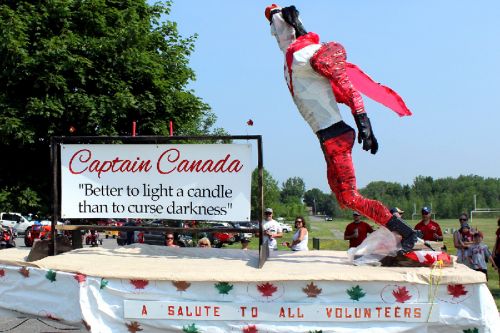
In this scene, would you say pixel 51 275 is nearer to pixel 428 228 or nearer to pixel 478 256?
pixel 428 228

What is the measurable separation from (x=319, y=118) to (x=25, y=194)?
9.07m

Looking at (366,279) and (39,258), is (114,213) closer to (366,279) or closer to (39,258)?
(39,258)

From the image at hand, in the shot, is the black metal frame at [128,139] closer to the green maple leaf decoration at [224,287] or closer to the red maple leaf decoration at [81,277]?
the green maple leaf decoration at [224,287]

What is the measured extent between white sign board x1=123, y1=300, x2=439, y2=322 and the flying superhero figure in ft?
2.60

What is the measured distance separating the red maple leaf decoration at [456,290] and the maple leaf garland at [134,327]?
222cm

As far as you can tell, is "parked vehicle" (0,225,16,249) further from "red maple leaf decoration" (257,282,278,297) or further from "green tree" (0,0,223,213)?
"red maple leaf decoration" (257,282,278,297)

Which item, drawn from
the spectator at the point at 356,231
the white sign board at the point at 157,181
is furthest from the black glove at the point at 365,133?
the spectator at the point at 356,231

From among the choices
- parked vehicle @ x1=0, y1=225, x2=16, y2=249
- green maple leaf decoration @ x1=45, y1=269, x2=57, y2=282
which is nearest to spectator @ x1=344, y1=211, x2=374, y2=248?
green maple leaf decoration @ x1=45, y1=269, x2=57, y2=282

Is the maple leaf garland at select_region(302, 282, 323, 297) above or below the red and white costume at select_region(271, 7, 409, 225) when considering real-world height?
below

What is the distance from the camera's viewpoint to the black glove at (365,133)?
5414mm

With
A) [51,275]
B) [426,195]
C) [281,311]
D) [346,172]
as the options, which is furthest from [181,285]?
[426,195]

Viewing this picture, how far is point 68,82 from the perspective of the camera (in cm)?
1302

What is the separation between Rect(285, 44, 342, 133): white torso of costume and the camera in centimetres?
558

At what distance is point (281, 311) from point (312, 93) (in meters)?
1.88
